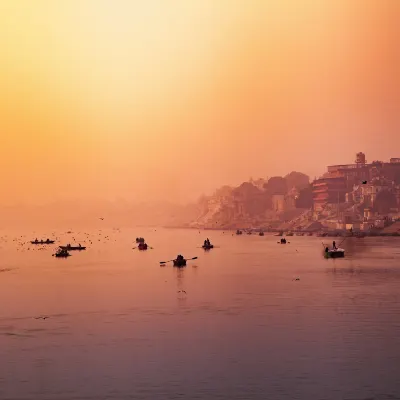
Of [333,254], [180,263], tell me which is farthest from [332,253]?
[180,263]

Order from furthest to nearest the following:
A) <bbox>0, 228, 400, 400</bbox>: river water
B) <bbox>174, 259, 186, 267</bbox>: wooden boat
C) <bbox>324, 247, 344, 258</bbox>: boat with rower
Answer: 1. <bbox>324, 247, 344, 258</bbox>: boat with rower
2. <bbox>174, 259, 186, 267</bbox>: wooden boat
3. <bbox>0, 228, 400, 400</bbox>: river water

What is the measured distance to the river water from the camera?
31.9 metres

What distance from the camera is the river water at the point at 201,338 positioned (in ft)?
105

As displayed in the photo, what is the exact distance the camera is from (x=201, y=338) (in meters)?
43.1

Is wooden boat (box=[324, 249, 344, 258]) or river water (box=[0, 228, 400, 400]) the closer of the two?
river water (box=[0, 228, 400, 400])

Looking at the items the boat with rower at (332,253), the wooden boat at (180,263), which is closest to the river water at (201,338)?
the wooden boat at (180,263)

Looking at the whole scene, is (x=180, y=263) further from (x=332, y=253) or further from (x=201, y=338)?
(x=201, y=338)

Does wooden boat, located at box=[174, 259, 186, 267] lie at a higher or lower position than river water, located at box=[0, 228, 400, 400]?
higher

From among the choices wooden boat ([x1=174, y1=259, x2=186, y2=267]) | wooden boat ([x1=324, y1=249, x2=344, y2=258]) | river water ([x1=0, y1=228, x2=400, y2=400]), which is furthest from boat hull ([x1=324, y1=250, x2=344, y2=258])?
river water ([x1=0, y1=228, x2=400, y2=400])

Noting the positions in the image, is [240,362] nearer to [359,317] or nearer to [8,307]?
[359,317]

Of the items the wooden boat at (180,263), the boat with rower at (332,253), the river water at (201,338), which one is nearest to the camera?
the river water at (201,338)

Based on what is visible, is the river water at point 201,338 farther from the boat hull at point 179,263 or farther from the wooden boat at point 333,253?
the wooden boat at point 333,253

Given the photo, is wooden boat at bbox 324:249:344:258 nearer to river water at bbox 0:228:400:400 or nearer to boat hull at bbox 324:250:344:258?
boat hull at bbox 324:250:344:258

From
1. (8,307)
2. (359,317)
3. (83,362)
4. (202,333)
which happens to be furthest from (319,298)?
(83,362)
